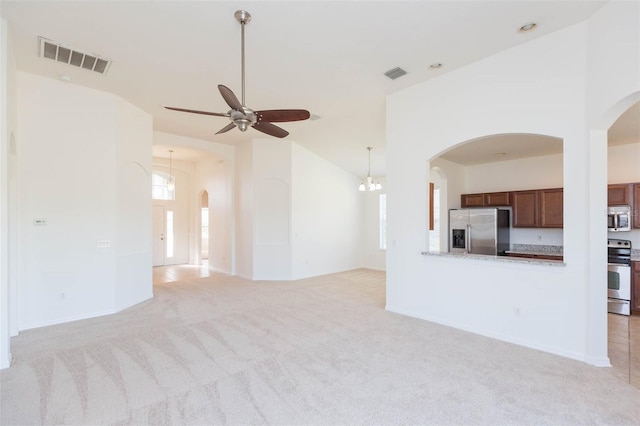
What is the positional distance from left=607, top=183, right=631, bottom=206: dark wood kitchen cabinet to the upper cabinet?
1563 millimetres

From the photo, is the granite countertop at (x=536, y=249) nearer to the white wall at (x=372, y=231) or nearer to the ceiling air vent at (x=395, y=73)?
the white wall at (x=372, y=231)

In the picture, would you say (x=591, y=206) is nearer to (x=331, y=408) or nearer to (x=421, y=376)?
(x=421, y=376)

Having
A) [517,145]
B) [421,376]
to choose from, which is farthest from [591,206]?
[517,145]

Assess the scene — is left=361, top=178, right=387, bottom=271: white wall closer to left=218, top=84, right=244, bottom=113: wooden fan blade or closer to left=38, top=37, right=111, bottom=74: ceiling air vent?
left=218, top=84, right=244, bottom=113: wooden fan blade

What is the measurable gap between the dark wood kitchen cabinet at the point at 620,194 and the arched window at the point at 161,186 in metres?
10.9

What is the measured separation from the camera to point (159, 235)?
9.66m

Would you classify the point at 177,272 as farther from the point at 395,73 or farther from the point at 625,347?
the point at 625,347

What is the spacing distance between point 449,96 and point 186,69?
348 centimetres

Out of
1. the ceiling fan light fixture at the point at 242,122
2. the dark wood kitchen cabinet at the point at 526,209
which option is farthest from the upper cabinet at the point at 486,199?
the ceiling fan light fixture at the point at 242,122

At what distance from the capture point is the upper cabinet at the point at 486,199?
6391mm

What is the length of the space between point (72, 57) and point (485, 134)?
16.8 feet

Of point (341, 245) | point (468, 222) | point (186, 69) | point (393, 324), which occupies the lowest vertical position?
point (393, 324)

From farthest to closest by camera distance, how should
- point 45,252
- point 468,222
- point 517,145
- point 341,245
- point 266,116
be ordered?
1. point 341,245
2. point 468,222
3. point 517,145
4. point 45,252
5. point 266,116

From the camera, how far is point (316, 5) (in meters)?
2.79
